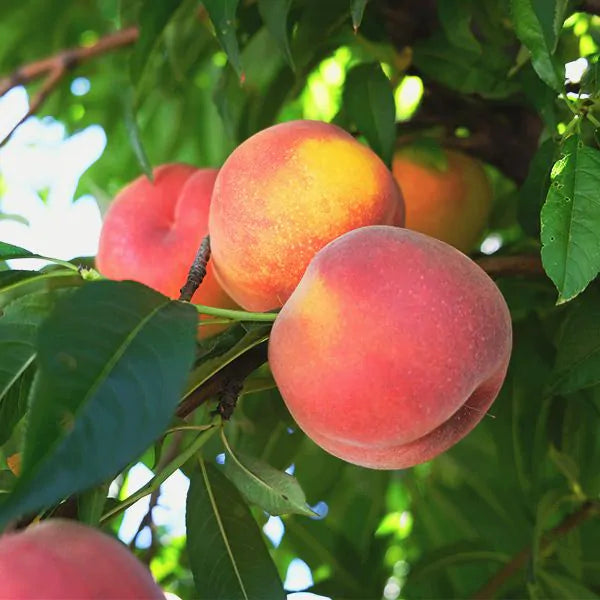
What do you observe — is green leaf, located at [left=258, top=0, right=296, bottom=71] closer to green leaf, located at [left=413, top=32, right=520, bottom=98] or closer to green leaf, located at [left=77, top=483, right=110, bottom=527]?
green leaf, located at [left=413, top=32, right=520, bottom=98]

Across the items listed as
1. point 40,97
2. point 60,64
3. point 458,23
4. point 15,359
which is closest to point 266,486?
point 15,359

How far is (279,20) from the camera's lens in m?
0.97

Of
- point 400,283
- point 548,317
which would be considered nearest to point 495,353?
point 400,283

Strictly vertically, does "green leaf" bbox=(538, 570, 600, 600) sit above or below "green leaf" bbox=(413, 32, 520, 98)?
below

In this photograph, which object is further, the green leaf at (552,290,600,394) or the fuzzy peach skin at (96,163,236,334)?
the fuzzy peach skin at (96,163,236,334)

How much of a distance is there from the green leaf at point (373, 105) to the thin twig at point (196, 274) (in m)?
0.23

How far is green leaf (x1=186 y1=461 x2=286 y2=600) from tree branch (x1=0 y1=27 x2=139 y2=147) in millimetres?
674

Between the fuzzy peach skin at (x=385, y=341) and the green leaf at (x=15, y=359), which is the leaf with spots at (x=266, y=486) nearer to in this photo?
the fuzzy peach skin at (x=385, y=341)

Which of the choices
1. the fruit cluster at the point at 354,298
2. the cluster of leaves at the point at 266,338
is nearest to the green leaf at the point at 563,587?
the cluster of leaves at the point at 266,338

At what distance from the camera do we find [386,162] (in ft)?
3.28

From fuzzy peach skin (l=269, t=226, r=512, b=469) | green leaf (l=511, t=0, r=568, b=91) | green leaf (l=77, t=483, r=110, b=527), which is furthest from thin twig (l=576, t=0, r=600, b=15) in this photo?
green leaf (l=77, t=483, r=110, b=527)

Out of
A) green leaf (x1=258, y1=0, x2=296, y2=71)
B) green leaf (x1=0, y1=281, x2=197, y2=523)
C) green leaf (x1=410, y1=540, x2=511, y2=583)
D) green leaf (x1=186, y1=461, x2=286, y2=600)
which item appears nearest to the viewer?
green leaf (x1=0, y1=281, x2=197, y2=523)

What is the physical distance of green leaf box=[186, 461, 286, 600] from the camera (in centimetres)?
74

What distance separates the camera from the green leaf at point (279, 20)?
96cm
